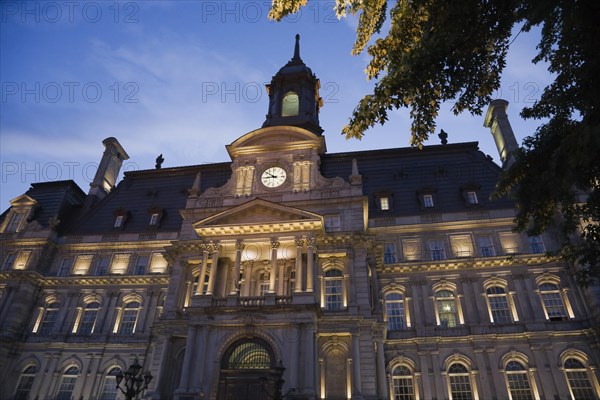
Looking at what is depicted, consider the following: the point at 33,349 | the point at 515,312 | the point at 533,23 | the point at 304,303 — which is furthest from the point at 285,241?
the point at 33,349

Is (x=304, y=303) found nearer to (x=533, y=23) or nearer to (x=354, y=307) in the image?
(x=354, y=307)

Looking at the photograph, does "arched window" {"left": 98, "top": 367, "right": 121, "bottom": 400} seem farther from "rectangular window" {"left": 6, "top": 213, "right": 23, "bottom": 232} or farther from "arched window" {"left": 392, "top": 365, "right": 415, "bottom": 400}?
"arched window" {"left": 392, "top": 365, "right": 415, "bottom": 400}

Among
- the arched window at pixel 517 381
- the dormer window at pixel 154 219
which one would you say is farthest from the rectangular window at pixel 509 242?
the dormer window at pixel 154 219

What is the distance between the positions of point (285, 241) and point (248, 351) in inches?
289

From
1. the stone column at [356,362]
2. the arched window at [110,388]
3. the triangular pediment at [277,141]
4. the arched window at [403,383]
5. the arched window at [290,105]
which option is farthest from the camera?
the arched window at [290,105]

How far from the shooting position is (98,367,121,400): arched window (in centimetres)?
3058

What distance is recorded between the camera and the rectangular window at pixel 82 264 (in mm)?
36872

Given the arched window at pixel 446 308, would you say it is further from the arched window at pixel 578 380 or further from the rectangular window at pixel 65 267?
the rectangular window at pixel 65 267

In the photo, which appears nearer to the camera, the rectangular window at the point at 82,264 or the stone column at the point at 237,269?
the stone column at the point at 237,269

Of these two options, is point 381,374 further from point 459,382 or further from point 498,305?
point 498,305

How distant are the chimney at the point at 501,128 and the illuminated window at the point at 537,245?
949 centimetres

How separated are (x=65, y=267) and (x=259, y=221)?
20851 millimetres

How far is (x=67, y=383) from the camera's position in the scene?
31625mm

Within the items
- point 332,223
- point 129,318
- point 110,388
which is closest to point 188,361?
point 110,388
